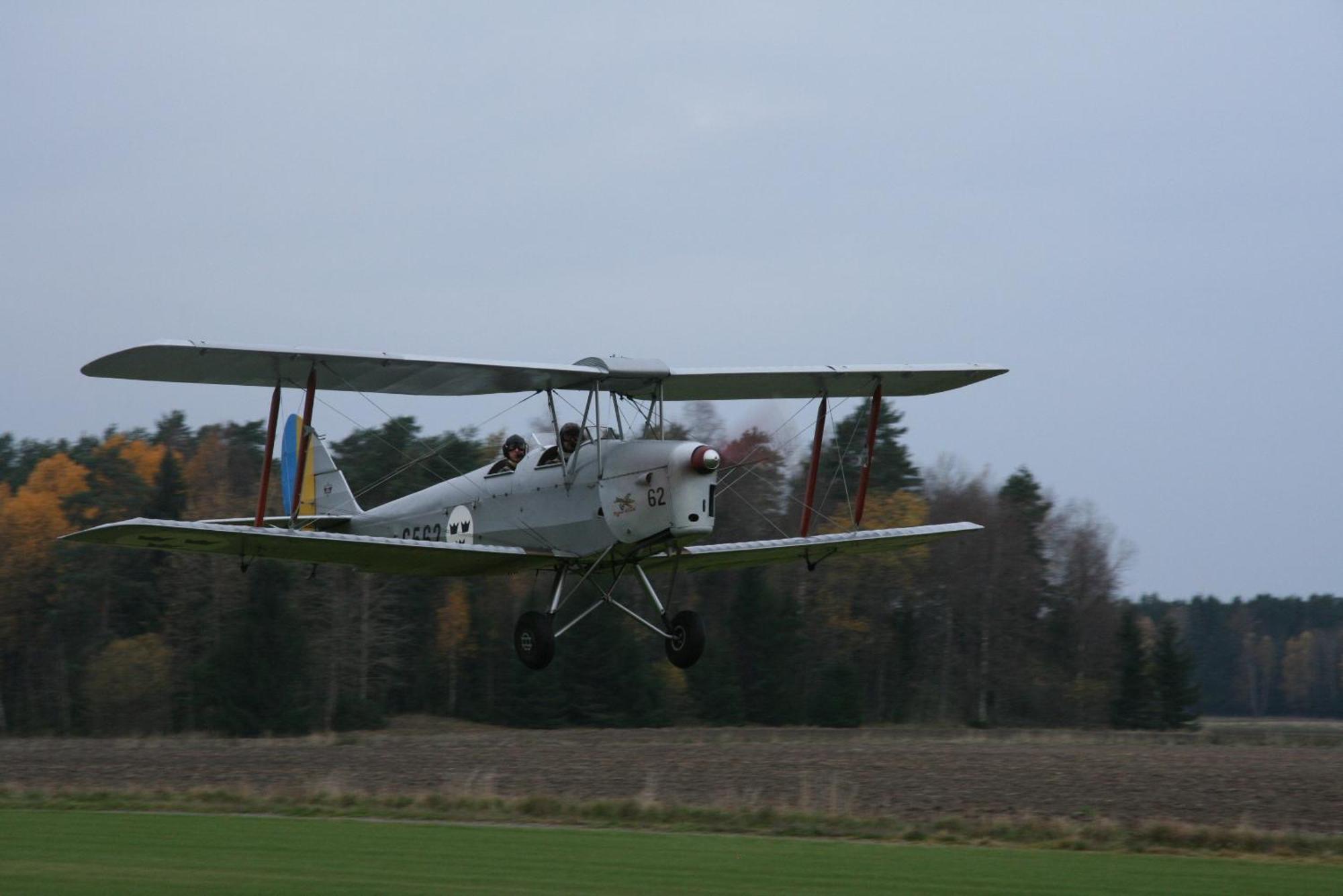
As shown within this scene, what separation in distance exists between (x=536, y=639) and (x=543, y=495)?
1.83 m

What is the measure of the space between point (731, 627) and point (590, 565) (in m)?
41.2

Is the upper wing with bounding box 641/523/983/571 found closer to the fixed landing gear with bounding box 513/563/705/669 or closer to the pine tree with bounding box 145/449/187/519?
the fixed landing gear with bounding box 513/563/705/669

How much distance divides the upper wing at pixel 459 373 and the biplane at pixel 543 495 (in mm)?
25

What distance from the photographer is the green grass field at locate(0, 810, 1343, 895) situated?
1362cm

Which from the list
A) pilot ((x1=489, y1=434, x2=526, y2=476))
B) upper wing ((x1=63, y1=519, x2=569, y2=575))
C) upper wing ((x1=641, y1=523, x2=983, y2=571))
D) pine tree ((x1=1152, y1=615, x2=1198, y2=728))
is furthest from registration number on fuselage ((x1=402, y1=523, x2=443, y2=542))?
pine tree ((x1=1152, y1=615, x2=1198, y2=728))

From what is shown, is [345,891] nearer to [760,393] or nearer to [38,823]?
[38,823]

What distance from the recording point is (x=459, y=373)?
18250mm

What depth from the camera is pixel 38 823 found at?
770 inches

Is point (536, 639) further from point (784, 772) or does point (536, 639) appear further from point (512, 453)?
point (784, 772)

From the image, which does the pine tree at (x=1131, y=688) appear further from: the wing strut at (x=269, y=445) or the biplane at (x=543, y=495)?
the wing strut at (x=269, y=445)

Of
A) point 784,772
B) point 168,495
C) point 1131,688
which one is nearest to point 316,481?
point 784,772

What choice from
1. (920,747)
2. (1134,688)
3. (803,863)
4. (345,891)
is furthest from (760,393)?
(1134,688)

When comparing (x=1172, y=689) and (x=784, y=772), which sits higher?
(x=1172, y=689)

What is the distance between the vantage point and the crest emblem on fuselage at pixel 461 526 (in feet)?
63.7
